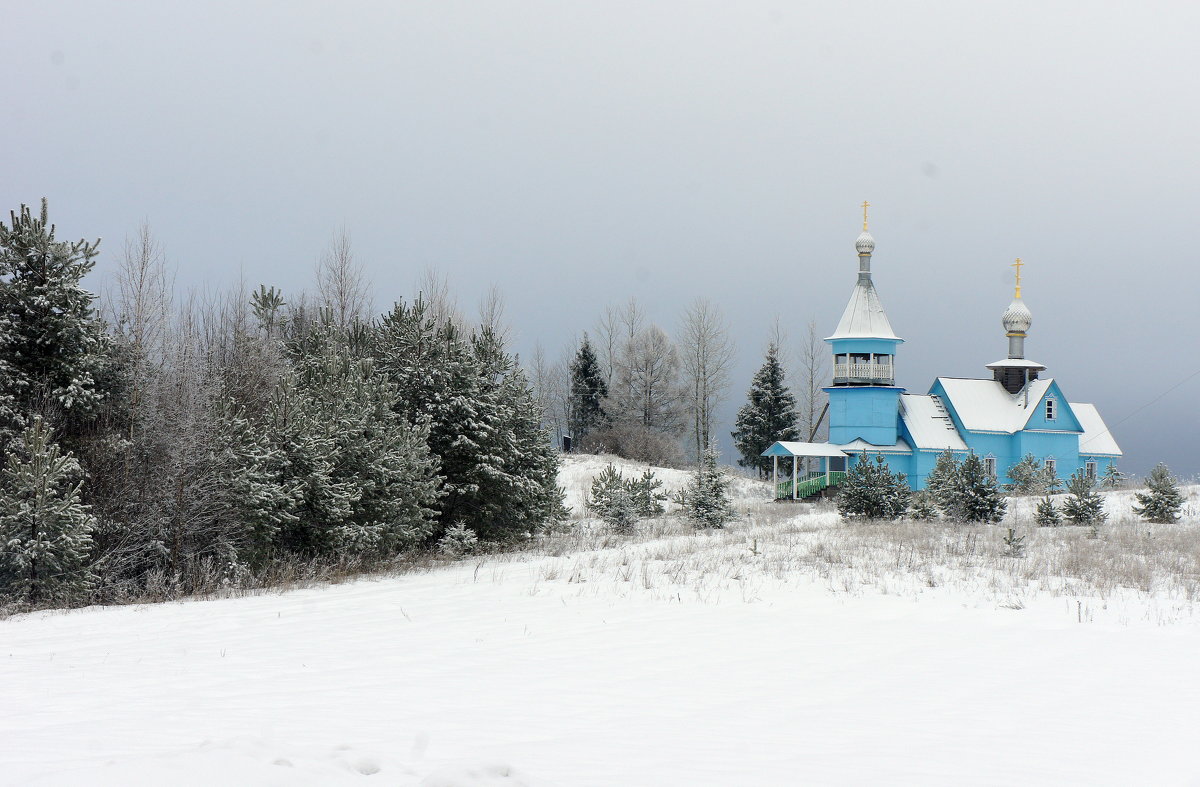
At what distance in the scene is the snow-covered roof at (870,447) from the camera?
126 feet

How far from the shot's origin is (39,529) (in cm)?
1155

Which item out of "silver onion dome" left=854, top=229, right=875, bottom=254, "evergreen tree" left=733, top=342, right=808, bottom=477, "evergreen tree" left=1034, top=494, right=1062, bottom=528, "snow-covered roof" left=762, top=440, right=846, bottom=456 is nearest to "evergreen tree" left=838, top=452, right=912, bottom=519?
"evergreen tree" left=1034, top=494, right=1062, bottom=528

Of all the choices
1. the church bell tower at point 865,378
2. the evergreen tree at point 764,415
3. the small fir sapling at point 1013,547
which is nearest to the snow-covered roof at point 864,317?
the church bell tower at point 865,378

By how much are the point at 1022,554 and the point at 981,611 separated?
233 inches

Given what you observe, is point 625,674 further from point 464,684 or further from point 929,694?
point 929,694

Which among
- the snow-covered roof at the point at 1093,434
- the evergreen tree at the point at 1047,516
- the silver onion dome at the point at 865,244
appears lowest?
the evergreen tree at the point at 1047,516

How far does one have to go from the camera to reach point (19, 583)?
458 inches

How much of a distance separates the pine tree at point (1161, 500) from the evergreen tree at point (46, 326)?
27086 millimetres

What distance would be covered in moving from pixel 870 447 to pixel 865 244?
9.89 metres

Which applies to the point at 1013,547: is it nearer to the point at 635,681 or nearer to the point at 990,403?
the point at 635,681

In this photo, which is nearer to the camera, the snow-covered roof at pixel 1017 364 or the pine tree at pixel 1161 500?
the pine tree at pixel 1161 500

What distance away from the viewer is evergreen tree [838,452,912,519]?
26.3 metres

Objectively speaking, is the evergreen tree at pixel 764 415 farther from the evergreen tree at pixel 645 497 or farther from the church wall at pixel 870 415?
the evergreen tree at pixel 645 497

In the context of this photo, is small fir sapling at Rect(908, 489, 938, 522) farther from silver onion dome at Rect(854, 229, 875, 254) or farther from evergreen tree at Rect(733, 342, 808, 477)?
evergreen tree at Rect(733, 342, 808, 477)
